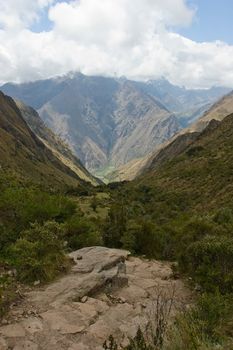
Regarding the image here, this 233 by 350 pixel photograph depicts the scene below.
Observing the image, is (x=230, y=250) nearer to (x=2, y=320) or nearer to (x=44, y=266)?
(x=44, y=266)

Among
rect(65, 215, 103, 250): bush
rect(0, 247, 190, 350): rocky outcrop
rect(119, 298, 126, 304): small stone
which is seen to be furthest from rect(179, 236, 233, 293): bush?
rect(65, 215, 103, 250): bush

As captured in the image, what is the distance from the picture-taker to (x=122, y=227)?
34.8 metres

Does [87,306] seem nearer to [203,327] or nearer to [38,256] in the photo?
[38,256]

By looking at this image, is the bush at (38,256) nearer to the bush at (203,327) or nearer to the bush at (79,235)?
the bush at (79,235)

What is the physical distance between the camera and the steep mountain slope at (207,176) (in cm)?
8631

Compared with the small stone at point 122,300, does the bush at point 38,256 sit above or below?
above

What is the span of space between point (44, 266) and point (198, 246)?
709cm

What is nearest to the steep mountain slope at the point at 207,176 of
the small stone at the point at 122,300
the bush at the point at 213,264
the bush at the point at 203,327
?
the bush at the point at 213,264

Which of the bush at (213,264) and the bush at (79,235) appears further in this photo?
the bush at (79,235)

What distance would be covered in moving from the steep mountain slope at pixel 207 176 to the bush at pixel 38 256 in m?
57.1

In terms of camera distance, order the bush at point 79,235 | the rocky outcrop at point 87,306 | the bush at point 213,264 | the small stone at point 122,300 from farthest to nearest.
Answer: the bush at point 79,235 → the bush at point 213,264 → the small stone at point 122,300 → the rocky outcrop at point 87,306

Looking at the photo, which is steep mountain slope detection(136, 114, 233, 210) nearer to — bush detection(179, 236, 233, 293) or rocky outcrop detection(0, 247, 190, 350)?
bush detection(179, 236, 233, 293)

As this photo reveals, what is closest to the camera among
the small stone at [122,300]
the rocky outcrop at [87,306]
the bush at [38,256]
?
the rocky outcrop at [87,306]

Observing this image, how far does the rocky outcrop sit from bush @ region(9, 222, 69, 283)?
0.74 meters
